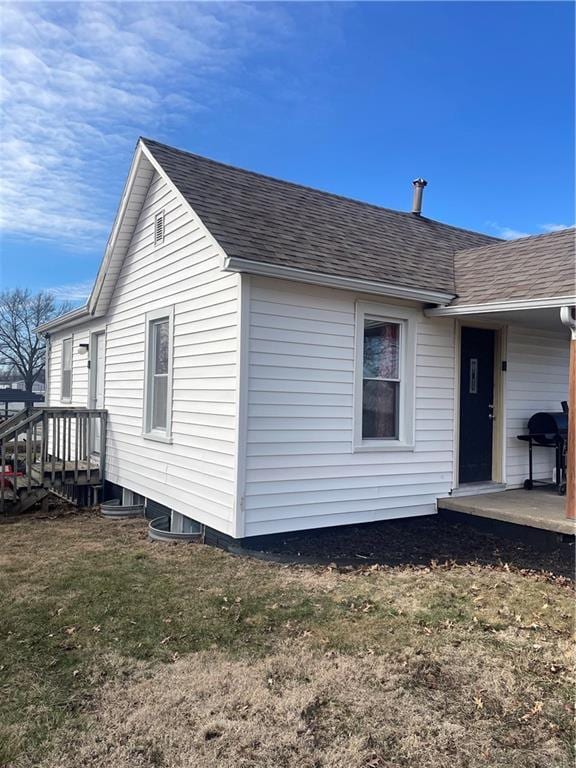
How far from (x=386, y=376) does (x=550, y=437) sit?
2.55 m

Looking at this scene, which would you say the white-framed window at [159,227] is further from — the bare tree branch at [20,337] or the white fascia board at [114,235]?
the bare tree branch at [20,337]

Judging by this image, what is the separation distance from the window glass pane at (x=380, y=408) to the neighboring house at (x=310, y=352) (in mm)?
20

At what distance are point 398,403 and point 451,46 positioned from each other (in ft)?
24.0

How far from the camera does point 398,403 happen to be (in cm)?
682

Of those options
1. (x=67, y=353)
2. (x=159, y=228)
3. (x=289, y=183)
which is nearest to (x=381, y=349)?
(x=289, y=183)

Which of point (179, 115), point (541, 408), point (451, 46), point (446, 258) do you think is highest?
point (179, 115)

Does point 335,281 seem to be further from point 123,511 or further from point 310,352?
point 123,511

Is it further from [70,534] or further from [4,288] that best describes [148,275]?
[4,288]

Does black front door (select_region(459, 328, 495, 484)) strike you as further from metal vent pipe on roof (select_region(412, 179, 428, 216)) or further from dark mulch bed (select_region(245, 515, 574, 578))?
metal vent pipe on roof (select_region(412, 179, 428, 216))

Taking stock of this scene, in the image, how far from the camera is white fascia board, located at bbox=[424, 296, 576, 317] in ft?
19.0

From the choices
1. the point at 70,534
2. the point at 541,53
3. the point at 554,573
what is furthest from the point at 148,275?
the point at 541,53

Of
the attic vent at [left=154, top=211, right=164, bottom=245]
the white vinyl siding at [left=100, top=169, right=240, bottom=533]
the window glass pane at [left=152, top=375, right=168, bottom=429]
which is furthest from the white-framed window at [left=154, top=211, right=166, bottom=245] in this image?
the window glass pane at [left=152, top=375, right=168, bottom=429]

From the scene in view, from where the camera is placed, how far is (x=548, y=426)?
24.7 ft

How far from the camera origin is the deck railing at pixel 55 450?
A: 330 inches
